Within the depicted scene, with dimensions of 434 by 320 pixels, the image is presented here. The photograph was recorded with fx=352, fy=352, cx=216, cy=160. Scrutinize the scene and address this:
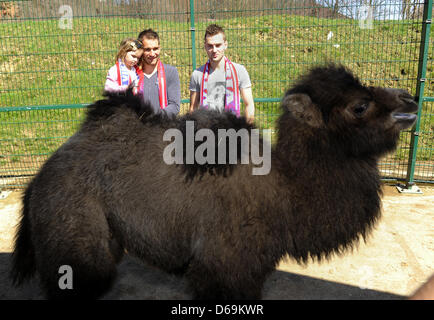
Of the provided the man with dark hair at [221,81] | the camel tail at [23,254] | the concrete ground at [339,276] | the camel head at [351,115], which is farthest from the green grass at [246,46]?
the camel head at [351,115]

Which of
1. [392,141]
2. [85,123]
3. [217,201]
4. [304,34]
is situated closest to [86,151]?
[85,123]

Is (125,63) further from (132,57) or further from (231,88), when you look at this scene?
(231,88)

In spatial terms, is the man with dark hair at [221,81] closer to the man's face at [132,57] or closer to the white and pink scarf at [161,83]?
the white and pink scarf at [161,83]

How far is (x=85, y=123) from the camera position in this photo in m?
3.04

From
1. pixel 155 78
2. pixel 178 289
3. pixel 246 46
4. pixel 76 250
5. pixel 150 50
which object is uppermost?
pixel 246 46

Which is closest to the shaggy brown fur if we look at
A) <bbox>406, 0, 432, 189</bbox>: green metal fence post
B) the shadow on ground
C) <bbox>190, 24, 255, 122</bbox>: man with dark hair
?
the shadow on ground

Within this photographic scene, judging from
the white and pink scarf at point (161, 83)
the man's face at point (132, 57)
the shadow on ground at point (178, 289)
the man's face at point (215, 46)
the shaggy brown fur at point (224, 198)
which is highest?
the man's face at point (215, 46)

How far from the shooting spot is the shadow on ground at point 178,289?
3688 mm

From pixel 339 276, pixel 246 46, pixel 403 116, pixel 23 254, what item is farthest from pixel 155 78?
pixel 339 276

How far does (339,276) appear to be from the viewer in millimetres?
4023

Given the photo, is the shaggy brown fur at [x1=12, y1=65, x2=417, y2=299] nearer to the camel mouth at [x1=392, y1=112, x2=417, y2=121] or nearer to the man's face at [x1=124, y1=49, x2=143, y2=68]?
the camel mouth at [x1=392, y1=112, x2=417, y2=121]

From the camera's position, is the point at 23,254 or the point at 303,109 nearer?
the point at 303,109

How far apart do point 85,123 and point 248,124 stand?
1.40 m

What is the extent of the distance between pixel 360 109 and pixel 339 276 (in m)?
2.16
